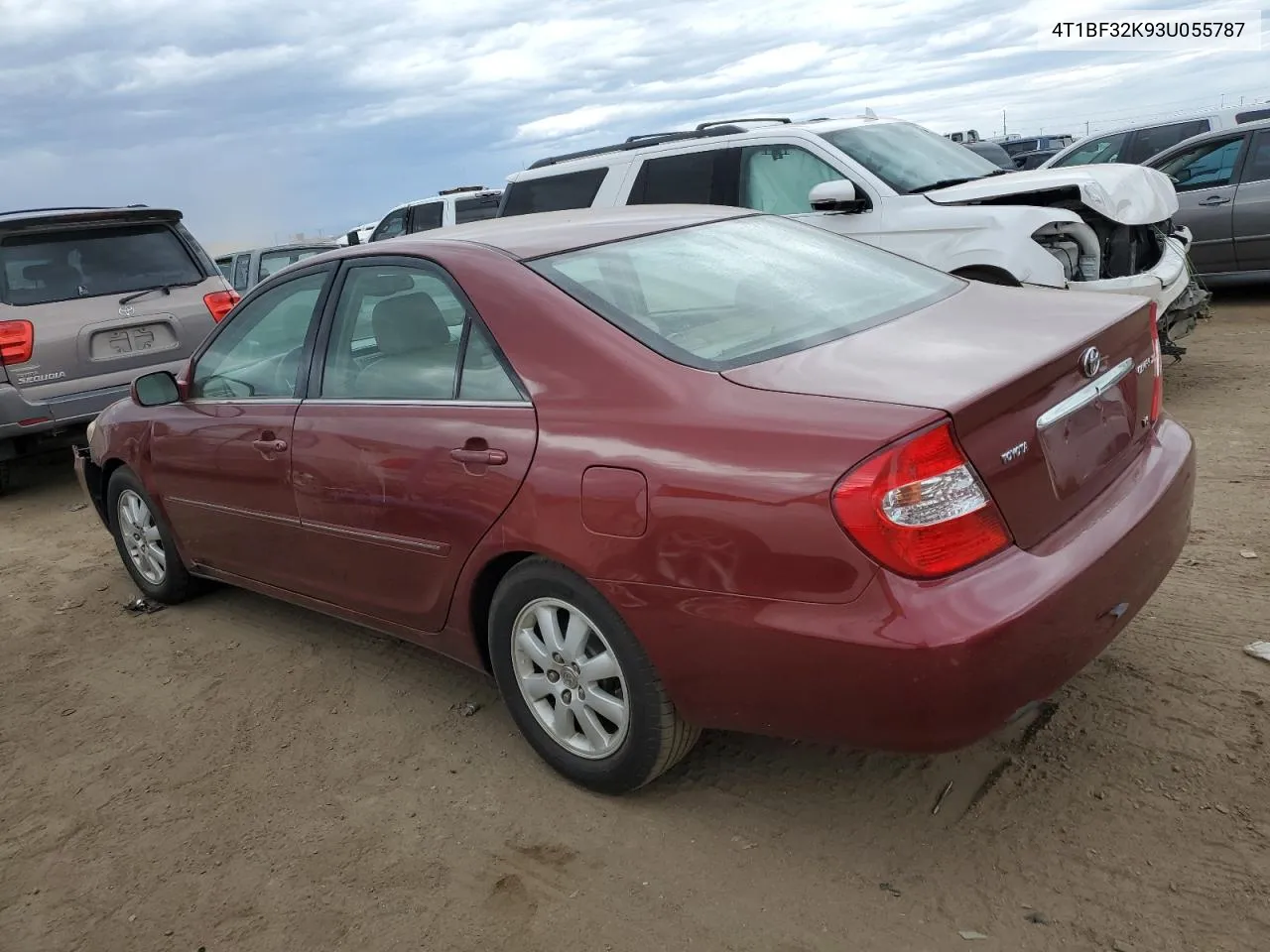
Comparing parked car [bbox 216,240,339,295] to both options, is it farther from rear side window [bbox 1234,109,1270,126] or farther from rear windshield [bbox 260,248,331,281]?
rear side window [bbox 1234,109,1270,126]

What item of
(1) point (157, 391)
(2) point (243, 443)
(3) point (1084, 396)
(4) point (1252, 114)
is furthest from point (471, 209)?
(3) point (1084, 396)

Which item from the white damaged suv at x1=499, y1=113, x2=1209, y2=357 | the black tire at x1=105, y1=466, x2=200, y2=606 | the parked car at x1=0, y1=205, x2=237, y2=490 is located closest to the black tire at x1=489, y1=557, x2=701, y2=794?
the black tire at x1=105, y1=466, x2=200, y2=606

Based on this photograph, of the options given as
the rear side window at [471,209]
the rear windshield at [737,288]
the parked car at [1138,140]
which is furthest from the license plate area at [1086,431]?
the rear side window at [471,209]

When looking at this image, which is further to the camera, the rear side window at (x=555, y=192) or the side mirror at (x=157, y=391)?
the rear side window at (x=555, y=192)

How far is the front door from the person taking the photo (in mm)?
3811

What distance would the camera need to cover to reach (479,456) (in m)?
2.97

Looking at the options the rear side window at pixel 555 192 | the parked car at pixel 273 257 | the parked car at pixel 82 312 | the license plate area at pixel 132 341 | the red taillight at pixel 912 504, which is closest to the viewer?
the red taillight at pixel 912 504

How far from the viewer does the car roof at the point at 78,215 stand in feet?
23.1

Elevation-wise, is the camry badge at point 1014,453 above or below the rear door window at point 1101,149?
below

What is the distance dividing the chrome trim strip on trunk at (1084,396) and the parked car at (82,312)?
6497mm

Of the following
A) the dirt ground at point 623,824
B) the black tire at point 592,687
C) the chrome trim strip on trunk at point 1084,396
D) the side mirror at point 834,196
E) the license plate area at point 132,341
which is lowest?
the dirt ground at point 623,824

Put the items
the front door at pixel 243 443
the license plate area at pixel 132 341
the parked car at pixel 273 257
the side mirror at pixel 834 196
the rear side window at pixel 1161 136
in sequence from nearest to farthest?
the front door at pixel 243 443 → the side mirror at pixel 834 196 → the license plate area at pixel 132 341 → the rear side window at pixel 1161 136 → the parked car at pixel 273 257

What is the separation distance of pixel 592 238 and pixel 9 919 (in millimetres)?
2528

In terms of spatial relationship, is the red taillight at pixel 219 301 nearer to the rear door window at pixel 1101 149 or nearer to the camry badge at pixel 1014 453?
the camry badge at pixel 1014 453
